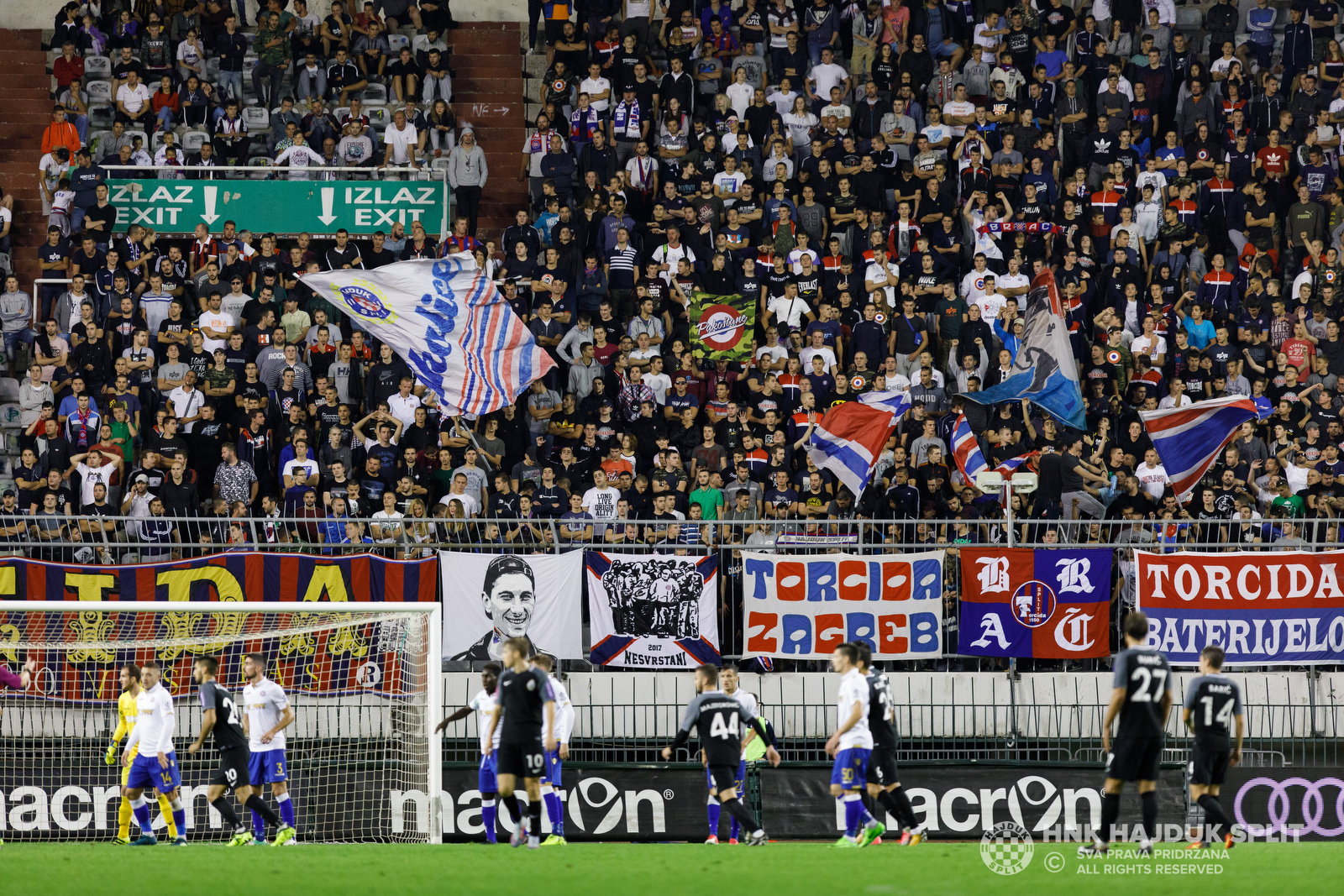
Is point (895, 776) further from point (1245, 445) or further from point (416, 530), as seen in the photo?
point (1245, 445)

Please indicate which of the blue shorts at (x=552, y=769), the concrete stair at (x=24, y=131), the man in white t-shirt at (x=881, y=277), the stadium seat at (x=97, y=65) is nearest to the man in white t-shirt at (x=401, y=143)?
the stadium seat at (x=97, y=65)

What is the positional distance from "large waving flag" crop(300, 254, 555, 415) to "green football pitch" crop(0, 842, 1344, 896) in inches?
312

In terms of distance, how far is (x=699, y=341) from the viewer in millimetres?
23422

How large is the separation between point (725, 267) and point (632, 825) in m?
8.93

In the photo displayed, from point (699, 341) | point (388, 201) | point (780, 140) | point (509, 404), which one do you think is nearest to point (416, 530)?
point (509, 404)

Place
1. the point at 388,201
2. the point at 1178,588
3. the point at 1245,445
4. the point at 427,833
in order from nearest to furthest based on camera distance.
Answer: the point at 427,833 → the point at 1178,588 → the point at 1245,445 → the point at 388,201

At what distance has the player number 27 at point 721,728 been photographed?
15.4 m

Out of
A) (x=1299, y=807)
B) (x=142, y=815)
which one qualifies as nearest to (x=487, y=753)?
(x=142, y=815)

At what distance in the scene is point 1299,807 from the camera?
59.6 feet

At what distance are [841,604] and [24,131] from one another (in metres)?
17.4

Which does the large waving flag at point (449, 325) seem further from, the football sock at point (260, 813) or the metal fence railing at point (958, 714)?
the football sock at point (260, 813)

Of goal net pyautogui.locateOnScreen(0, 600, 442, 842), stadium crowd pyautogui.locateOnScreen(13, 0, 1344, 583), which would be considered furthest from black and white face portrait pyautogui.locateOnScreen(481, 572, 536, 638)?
goal net pyautogui.locateOnScreen(0, 600, 442, 842)

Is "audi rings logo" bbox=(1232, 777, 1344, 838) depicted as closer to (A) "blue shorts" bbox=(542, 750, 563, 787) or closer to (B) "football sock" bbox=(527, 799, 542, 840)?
(A) "blue shorts" bbox=(542, 750, 563, 787)

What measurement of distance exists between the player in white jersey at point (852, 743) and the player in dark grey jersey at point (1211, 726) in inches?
106
